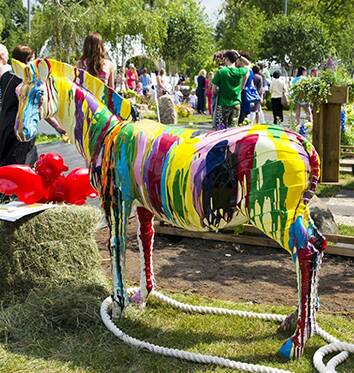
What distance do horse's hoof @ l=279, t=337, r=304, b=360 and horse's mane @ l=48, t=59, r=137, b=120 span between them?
6.57 feet

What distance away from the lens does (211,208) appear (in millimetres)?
4012

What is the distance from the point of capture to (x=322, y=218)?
22.1 ft

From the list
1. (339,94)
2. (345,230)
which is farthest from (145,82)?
(345,230)

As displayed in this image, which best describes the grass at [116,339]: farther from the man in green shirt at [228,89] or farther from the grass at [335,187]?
the man in green shirt at [228,89]

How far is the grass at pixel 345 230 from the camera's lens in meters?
7.05

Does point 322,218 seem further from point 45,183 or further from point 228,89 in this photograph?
point 228,89

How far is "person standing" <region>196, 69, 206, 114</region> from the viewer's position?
1014 inches

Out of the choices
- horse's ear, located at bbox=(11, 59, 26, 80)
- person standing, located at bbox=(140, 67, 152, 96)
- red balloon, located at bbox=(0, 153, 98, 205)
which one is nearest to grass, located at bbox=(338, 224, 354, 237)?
red balloon, located at bbox=(0, 153, 98, 205)

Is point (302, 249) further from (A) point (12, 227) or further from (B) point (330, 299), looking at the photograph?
(A) point (12, 227)

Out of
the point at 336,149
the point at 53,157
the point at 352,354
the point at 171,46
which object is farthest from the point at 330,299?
the point at 171,46

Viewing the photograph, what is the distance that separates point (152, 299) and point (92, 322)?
60cm

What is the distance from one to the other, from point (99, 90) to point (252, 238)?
8.73 ft

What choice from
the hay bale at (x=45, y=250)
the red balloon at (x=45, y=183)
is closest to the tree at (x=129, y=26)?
the red balloon at (x=45, y=183)

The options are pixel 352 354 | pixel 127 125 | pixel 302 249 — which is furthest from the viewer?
pixel 127 125
